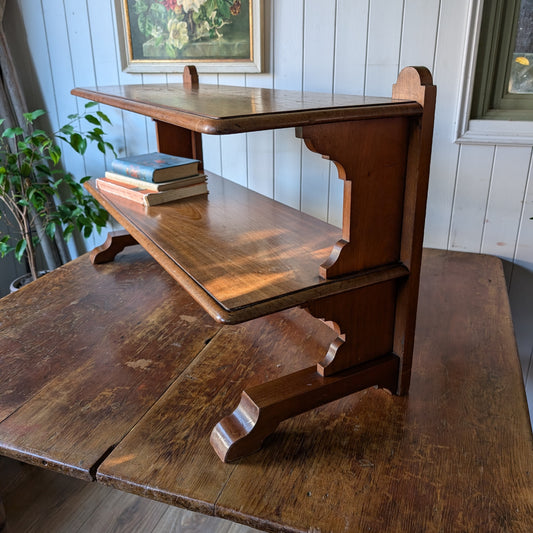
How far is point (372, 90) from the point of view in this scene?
1473 mm

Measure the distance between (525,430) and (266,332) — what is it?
1.82ft

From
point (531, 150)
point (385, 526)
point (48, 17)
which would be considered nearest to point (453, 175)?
point (531, 150)

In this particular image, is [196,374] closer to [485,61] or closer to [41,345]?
[41,345]

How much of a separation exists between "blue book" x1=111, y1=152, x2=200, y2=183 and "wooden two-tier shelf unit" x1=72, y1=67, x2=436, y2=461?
0.97ft

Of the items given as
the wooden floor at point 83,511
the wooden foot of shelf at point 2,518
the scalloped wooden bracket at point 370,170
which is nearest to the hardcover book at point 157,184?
the scalloped wooden bracket at point 370,170

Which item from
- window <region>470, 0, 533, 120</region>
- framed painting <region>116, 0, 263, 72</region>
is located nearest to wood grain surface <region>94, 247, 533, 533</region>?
window <region>470, 0, 533, 120</region>

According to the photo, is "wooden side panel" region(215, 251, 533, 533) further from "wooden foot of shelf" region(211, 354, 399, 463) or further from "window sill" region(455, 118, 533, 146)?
"window sill" region(455, 118, 533, 146)

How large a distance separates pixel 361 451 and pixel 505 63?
44.9 inches

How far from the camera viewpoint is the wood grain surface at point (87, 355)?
84cm

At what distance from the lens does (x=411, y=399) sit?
92cm

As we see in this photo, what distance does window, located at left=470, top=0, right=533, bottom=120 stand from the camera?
132cm

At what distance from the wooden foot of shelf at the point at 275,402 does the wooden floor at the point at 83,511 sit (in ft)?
2.93

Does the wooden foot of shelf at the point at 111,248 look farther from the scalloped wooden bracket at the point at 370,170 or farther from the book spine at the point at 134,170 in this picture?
the scalloped wooden bracket at the point at 370,170

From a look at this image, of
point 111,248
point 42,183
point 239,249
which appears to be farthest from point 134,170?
point 42,183
